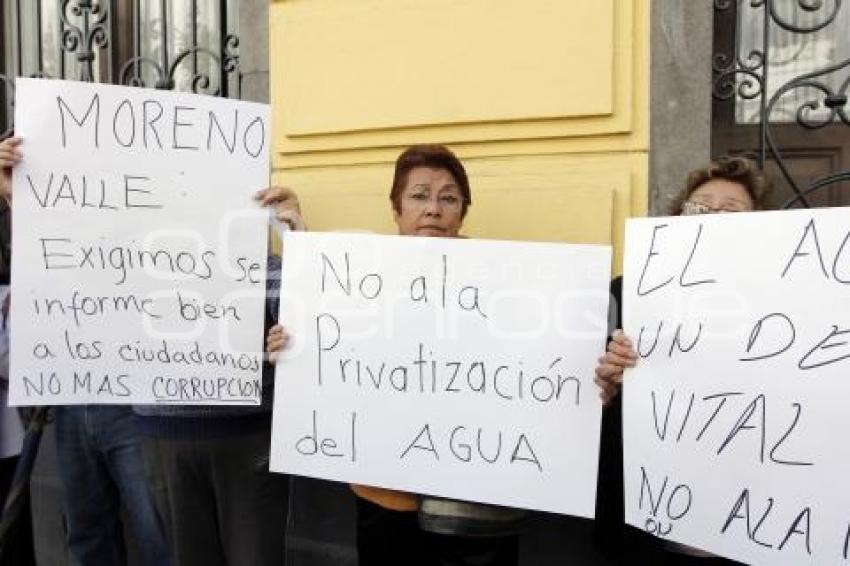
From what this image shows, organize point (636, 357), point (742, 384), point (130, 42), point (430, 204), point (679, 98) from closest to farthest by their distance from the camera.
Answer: point (742, 384) < point (636, 357) < point (430, 204) < point (679, 98) < point (130, 42)

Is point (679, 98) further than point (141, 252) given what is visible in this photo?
Yes

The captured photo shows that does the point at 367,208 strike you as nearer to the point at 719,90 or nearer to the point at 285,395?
the point at 285,395

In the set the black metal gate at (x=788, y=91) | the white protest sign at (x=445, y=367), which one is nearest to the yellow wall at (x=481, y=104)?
the black metal gate at (x=788, y=91)

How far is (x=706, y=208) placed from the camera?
184 centimetres

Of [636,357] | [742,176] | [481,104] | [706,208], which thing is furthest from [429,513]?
[481,104]

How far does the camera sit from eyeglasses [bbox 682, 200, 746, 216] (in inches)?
71.8

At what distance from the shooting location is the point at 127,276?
2135 mm

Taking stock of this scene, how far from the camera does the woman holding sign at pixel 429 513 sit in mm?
1904

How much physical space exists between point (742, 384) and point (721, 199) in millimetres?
488

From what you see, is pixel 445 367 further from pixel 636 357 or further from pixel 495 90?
pixel 495 90

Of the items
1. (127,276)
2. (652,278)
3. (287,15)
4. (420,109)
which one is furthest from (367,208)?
(652,278)

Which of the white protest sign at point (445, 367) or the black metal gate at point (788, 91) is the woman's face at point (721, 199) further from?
the black metal gate at point (788, 91)

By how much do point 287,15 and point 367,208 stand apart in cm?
89

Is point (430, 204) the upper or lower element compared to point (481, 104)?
lower
